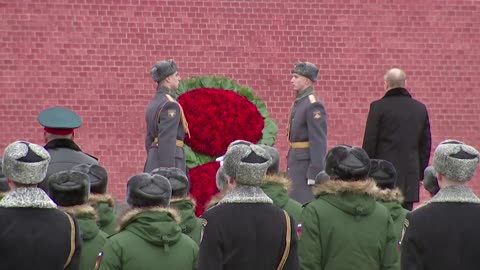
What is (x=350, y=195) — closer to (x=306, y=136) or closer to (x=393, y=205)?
(x=393, y=205)

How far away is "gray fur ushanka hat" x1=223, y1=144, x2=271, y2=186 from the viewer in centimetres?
816

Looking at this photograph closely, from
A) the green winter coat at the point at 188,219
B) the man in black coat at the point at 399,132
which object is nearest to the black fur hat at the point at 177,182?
the green winter coat at the point at 188,219

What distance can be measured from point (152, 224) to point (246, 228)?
559 mm

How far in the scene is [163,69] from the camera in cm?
1391

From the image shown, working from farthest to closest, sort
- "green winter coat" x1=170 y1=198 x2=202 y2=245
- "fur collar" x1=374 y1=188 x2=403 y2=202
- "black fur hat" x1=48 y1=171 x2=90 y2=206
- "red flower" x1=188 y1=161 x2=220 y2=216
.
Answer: "red flower" x1=188 y1=161 x2=220 y2=216 < "fur collar" x1=374 y1=188 x2=403 y2=202 < "green winter coat" x1=170 y1=198 x2=202 y2=245 < "black fur hat" x1=48 y1=171 x2=90 y2=206

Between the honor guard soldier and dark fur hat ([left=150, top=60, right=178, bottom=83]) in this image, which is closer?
the honor guard soldier

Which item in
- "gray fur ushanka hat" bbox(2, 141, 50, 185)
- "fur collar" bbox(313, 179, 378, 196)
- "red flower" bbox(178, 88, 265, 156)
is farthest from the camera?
"red flower" bbox(178, 88, 265, 156)

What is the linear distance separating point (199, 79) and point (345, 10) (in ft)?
7.10

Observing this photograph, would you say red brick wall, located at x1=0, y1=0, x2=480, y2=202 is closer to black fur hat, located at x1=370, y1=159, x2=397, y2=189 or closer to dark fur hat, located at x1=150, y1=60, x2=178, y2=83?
dark fur hat, located at x1=150, y1=60, x2=178, y2=83

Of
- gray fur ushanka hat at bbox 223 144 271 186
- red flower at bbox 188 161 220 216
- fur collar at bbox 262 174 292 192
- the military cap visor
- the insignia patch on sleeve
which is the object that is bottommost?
red flower at bbox 188 161 220 216

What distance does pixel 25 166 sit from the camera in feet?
25.5

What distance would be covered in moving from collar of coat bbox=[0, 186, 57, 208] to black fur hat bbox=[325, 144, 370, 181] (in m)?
1.94

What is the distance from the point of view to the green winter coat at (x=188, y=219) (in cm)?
980

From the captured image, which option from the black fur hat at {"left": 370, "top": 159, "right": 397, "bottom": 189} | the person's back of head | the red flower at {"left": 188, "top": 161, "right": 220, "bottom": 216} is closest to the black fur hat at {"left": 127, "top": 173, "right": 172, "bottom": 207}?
the black fur hat at {"left": 370, "top": 159, "right": 397, "bottom": 189}
